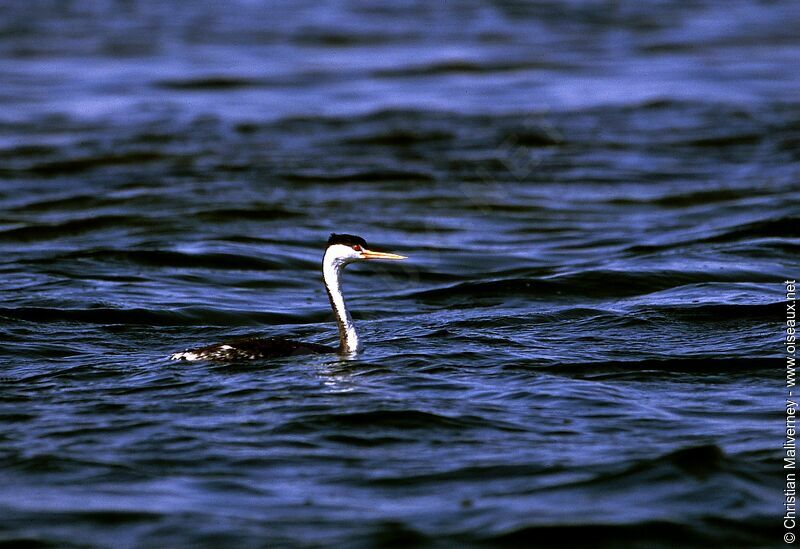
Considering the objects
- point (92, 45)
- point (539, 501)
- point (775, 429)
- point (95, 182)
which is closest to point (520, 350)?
point (775, 429)

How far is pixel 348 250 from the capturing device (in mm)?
11836

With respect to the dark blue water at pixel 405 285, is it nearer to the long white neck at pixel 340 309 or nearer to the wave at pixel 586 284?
the wave at pixel 586 284

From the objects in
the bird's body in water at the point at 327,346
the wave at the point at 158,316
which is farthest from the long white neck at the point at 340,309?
the wave at the point at 158,316

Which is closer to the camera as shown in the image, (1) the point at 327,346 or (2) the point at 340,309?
(2) the point at 340,309

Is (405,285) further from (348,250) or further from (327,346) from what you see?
(348,250)

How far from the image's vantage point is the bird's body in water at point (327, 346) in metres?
11.1

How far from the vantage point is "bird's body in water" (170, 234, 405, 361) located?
11055 millimetres

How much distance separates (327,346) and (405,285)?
14.4 feet

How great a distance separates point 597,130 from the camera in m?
27.0

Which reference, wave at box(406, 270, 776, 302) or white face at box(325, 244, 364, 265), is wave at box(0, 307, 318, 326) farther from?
white face at box(325, 244, 364, 265)

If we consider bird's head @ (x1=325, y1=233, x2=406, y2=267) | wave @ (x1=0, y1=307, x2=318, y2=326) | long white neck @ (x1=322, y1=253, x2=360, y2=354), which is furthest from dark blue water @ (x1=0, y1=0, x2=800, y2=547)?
bird's head @ (x1=325, y1=233, x2=406, y2=267)

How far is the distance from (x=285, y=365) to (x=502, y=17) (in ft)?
105

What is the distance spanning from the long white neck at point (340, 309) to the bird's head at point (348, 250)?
0.02 meters

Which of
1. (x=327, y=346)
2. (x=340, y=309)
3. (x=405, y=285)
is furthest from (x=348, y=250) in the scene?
(x=405, y=285)
